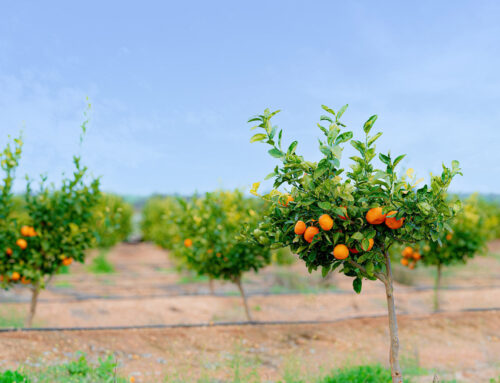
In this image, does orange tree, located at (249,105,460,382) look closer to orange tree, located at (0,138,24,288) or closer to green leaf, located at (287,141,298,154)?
green leaf, located at (287,141,298,154)

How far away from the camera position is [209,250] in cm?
803

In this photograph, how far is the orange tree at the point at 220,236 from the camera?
7758mm

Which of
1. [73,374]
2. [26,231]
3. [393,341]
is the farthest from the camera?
[26,231]

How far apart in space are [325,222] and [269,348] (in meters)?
4.34

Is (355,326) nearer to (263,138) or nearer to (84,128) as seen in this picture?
(263,138)

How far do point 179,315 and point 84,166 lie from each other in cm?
474

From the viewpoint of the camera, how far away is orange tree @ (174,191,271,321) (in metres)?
7.76

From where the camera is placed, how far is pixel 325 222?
3621 millimetres

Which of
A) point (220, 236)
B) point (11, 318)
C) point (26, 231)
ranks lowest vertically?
point (11, 318)

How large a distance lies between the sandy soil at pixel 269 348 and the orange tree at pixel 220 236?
1164mm

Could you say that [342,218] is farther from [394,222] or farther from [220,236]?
[220,236]

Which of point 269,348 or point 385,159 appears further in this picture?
point 269,348

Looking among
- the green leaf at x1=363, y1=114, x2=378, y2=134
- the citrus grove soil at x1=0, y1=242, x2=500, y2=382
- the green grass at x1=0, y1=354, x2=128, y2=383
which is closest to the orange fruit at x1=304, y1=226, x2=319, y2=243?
the green leaf at x1=363, y1=114, x2=378, y2=134

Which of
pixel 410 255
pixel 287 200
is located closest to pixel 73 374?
pixel 287 200
